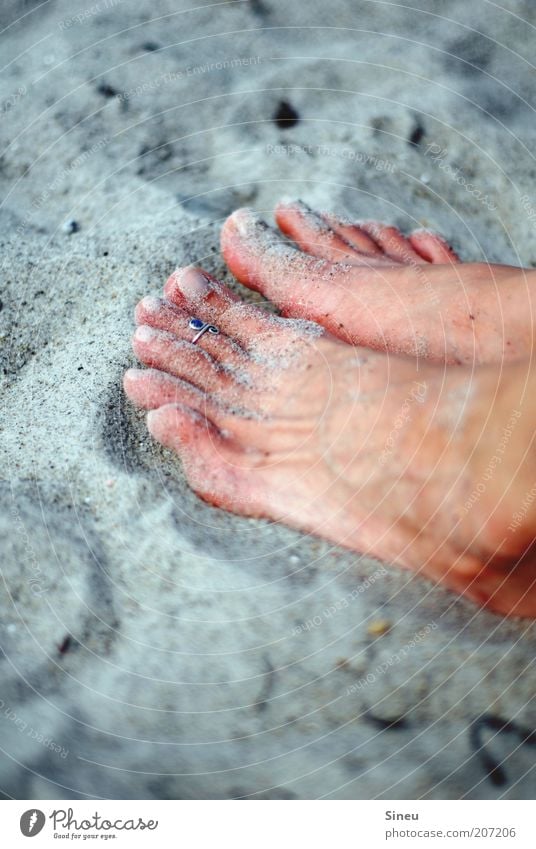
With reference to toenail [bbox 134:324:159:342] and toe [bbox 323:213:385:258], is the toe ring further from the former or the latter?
toe [bbox 323:213:385:258]

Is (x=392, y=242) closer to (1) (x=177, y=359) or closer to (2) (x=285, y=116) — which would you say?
(2) (x=285, y=116)

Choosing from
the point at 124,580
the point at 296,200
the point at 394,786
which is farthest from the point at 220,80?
the point at 394,786

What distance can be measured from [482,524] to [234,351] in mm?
409

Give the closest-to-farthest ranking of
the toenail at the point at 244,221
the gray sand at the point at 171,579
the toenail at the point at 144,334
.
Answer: the gray sand at the point at 171,579 → the toenail at the point at 144,334 → the toenail at the point at 244,221

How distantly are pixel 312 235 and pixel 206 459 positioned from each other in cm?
41

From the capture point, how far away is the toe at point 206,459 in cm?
105

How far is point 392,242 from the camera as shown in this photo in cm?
129

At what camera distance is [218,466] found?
106cm

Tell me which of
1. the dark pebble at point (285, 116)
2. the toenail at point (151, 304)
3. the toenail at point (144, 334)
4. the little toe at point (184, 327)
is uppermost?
the dark pebble at point (285, 116)

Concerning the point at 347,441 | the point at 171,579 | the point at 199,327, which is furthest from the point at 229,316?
the point at 171,579

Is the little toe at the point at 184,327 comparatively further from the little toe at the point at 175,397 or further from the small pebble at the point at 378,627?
the small pebble at the point at 378,627

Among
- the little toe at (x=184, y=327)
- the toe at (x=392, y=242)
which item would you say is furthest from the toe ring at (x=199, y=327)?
A: the toe at (x=392, y=242)

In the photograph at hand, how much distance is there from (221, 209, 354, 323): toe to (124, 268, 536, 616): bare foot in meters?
0.06
